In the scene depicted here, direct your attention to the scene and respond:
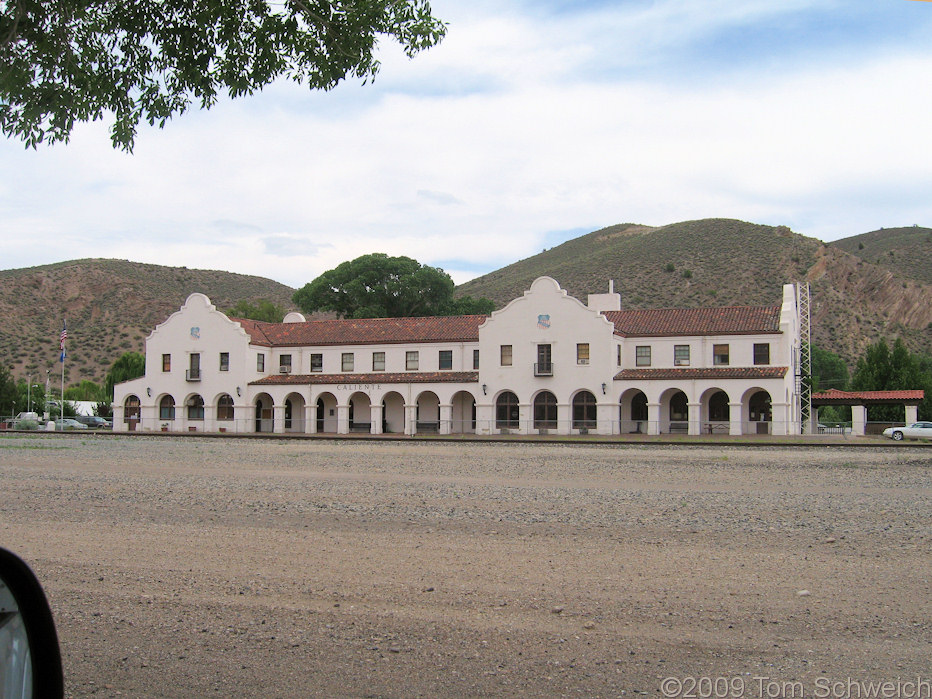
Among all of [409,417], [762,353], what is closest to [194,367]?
[409,417]

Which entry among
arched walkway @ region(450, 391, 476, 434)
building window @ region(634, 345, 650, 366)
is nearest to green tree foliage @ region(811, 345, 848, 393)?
building window @ region(634, 345, 650, 366)

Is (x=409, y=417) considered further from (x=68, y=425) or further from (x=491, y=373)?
(x=68, y=425)

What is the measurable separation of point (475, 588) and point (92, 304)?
113m

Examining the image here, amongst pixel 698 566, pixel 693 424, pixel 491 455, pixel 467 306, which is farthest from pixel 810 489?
pixel 467 306

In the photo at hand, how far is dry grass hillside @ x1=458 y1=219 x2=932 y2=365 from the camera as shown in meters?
93.6

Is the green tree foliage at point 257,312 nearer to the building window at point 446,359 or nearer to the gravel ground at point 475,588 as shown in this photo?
the building window at point 446,359

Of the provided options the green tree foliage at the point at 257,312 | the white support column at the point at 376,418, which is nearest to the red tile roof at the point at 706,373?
the white support column at the point at 376,418

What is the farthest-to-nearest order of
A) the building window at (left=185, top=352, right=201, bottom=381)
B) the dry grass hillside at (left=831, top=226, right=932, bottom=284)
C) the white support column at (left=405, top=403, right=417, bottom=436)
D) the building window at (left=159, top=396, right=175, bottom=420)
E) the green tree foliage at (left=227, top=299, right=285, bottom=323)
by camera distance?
1. the dry grass hillside at (left=831, top=226, right=932, bottom=284)
2. the green tree foliage at (left=227, top=299, right=285, bottom=323)
3. the building window at (left=159, top=396, right=175, bottom=420)
4. the building window at (left=185, top=352, right=201, bottom=381)
5. the white support column at (left=405, top=403, right=417, bottom=436)

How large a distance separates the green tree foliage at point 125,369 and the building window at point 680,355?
179 ft

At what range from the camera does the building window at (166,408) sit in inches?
2303

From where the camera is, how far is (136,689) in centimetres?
530

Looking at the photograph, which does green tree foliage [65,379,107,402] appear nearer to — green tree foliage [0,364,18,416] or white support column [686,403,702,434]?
green tree foliage [0,364,18,416]

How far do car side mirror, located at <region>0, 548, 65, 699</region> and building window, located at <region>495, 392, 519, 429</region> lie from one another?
48818mm

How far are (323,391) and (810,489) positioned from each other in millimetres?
40504
